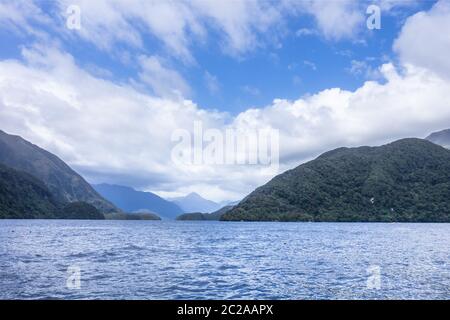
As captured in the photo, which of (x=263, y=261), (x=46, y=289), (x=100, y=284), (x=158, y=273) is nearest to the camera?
(x=46, y=289)

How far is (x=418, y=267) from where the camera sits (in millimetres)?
56531

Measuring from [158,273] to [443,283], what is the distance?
3310 centimetres

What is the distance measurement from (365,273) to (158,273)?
26.9m
